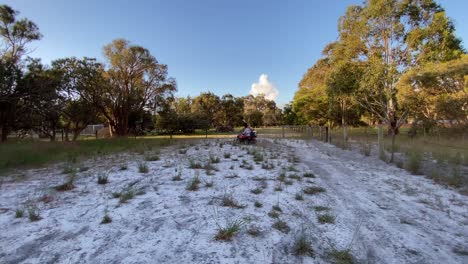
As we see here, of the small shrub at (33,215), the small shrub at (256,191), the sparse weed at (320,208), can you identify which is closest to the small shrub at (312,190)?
the sparse weed at (320,208)

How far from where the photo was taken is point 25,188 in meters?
4.63

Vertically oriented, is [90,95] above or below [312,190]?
above

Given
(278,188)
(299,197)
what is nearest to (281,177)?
(278,188)

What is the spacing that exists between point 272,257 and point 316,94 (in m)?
23.4

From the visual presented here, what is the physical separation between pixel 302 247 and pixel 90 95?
21840 mm

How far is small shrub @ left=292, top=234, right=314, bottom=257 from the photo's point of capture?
8.16ft

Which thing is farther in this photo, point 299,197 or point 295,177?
point 295,177

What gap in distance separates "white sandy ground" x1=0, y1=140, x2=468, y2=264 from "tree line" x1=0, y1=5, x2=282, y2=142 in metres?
8.12

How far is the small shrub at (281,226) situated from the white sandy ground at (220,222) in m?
A: 0.06

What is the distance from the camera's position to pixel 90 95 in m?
20.1

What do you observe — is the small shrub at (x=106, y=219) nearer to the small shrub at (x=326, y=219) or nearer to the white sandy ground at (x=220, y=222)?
the white sandy ground at (x=220, y=222)

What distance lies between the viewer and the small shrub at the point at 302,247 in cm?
249

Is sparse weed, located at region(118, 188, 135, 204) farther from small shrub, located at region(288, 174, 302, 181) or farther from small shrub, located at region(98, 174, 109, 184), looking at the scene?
small shrub, located at region(288, 174, 302, 181)

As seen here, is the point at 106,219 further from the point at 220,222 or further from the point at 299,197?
the point at 299,197
